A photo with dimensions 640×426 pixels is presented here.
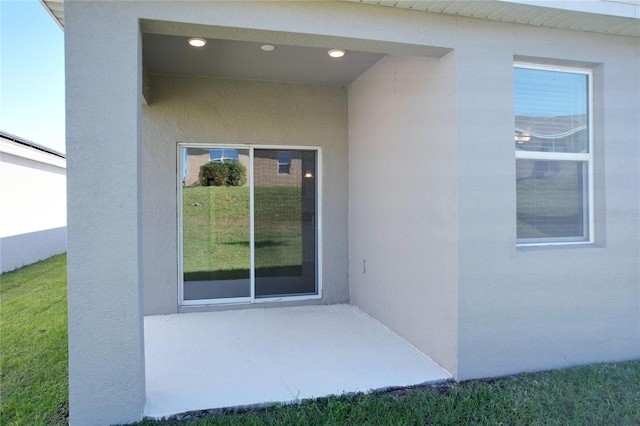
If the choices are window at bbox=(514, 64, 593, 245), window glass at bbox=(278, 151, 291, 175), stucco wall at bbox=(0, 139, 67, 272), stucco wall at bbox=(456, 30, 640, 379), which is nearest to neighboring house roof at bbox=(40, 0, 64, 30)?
window glass at bbox=(278, 151, 291, 175)

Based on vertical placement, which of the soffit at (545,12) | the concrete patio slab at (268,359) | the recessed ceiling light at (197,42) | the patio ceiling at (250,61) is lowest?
the concrete patio slab at (268,359)

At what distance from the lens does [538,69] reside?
4.09m

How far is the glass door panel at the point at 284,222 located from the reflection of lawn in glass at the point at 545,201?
313 centimetres

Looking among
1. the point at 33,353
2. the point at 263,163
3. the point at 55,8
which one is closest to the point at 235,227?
the point at 263,163

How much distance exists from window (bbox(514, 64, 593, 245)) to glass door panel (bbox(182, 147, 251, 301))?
3696mm

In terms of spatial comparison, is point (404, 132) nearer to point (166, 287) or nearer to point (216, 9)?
point (216, 9)

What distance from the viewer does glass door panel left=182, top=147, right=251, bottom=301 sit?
600cm

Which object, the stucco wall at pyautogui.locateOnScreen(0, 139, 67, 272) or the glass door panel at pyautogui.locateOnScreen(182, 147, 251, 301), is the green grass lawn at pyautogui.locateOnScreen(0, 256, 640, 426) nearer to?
the glass door panel at pyautogui.locateOnScreen(182, 147, 251, 301)

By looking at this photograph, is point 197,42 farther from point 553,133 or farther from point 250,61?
point 553,133

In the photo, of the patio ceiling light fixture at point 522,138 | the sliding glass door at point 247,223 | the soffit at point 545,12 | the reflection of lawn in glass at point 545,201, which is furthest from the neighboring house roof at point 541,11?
the sliding glass door at point 247,223

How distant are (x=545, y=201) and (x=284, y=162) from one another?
3.56 metres

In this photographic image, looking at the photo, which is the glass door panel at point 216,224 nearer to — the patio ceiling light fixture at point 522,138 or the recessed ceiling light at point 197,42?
the recessed ceiling light at point 197,42

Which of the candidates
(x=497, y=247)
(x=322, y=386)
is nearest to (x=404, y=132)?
(x=497, y=247)

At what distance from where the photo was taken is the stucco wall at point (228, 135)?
5.79 m
